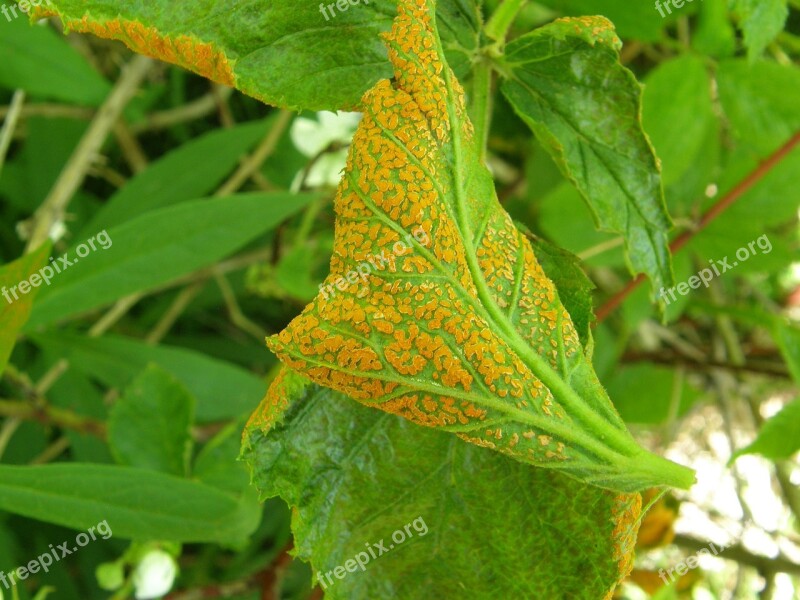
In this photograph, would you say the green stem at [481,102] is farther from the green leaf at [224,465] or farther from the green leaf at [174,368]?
the green leaf at [174,368]

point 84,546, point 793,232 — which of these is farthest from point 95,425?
point 793,232

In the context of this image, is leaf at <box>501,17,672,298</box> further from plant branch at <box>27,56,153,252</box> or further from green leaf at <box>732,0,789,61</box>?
plant branch at <box>27,56,153,252</box>

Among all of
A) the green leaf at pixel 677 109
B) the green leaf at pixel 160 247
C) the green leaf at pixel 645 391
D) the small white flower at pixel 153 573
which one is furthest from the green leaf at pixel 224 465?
the green leaf at pixel 645 391

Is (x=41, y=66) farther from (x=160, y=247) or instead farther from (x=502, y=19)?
(x=502, y=19)

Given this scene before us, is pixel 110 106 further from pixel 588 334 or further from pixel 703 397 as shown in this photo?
pixel 703 397

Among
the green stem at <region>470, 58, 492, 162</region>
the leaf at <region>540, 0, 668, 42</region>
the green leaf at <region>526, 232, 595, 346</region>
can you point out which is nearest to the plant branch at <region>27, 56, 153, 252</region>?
the leaf at <region>540, 0, 668, 42</region>
